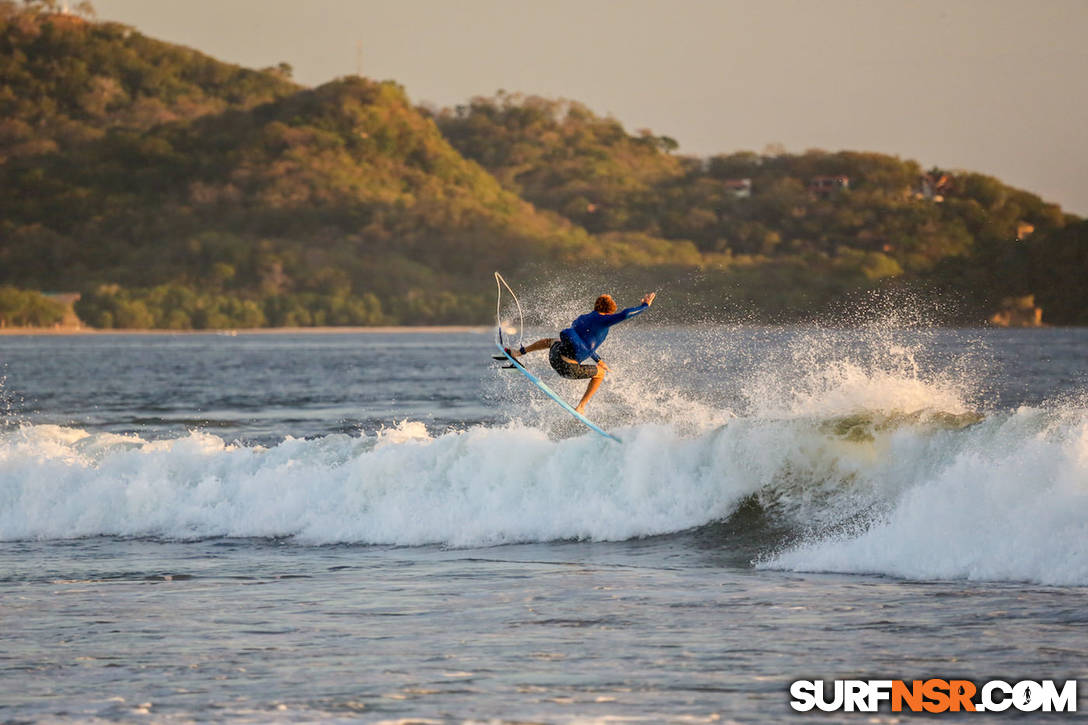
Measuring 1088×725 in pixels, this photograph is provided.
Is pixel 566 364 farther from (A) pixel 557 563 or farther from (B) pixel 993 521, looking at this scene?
(B) pixel 993 521

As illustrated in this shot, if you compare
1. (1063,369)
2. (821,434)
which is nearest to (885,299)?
(1063,369)

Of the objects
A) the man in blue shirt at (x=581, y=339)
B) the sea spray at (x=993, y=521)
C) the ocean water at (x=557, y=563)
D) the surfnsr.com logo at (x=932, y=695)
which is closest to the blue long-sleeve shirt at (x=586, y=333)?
the man in blue shirt at (x=581, y=339)

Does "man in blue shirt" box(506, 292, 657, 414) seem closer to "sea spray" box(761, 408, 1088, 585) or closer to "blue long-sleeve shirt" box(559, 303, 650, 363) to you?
"blue long-sleeve shirt" box(559, 303, 650, 363)

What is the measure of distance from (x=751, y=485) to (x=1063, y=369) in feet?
174

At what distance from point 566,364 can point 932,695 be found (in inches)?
343

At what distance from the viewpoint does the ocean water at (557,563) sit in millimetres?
10930

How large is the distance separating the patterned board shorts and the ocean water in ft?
6.06

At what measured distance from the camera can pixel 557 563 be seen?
16672mm

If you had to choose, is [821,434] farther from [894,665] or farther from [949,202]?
[949,202]

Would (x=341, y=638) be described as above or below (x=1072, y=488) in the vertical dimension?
below

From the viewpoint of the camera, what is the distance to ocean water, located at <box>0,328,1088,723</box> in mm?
10930

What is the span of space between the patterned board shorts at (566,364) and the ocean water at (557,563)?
6.06 ft

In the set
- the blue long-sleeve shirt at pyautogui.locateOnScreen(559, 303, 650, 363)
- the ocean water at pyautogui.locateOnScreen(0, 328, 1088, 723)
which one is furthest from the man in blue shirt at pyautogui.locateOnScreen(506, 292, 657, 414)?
the ocean water at pyautogui.locateOnScreen(0, 328, 1088, 723)

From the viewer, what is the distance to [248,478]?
21406mm
